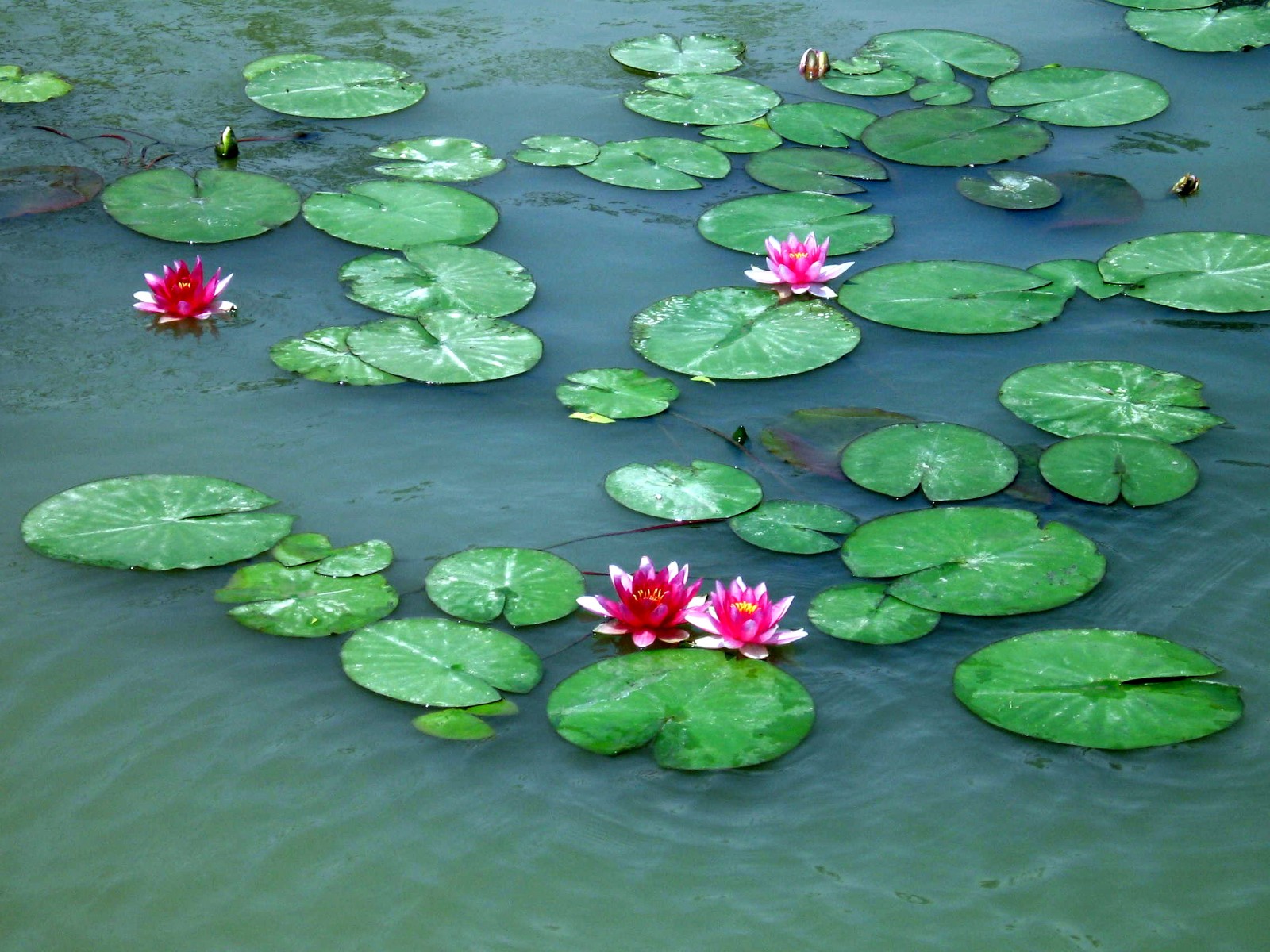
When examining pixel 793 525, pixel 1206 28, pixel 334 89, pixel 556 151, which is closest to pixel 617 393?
pixel 793 525

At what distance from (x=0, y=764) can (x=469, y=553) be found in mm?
1092

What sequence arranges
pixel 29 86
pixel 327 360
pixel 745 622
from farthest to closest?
pixel 29 86 < pixel 327 360 < pixel 745 622

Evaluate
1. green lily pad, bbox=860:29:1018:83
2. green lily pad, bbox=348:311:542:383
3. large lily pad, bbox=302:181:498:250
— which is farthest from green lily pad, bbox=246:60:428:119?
green lily pad, bbox=860:29:1018:83

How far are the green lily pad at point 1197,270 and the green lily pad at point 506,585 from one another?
7.37ft

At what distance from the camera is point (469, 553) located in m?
2.94

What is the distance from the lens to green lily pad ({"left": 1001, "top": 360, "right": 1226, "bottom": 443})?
3350mm

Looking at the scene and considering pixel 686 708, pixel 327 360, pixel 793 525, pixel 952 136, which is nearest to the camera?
pixel 686 708

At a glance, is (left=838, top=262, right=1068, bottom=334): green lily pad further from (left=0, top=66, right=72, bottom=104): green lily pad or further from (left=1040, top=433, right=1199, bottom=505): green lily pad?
(left=0, top=66, right=72, bottom=104): green lily pad

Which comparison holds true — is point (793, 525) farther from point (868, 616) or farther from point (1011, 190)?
point (1011, 190)

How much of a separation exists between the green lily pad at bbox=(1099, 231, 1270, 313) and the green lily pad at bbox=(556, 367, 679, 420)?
162 cm

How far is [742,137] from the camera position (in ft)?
16.1

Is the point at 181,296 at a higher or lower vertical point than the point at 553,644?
higher

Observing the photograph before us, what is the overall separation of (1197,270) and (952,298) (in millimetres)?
854

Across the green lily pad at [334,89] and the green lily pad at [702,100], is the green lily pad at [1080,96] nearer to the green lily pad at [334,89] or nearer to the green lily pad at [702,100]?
the green lily pad at [702,100]
